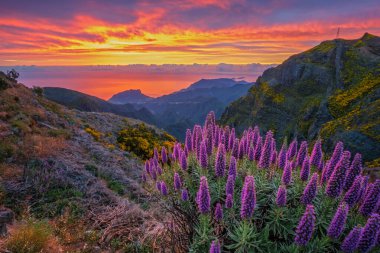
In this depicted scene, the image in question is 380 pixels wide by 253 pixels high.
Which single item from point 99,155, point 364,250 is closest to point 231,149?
point 364,250

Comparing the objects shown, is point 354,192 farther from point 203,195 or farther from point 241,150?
point 241,150

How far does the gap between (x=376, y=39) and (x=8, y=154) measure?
22.8 metres

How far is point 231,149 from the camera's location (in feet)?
22.6

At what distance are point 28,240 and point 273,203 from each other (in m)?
4.81

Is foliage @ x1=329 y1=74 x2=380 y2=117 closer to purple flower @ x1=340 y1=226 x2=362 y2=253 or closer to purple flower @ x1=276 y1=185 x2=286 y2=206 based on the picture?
purple flower @ x1=276 y1=185 x2=286 y2=206

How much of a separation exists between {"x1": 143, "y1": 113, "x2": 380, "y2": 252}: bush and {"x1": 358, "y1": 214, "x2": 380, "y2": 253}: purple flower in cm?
2

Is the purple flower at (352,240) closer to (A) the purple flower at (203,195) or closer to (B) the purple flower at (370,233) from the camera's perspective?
(B) the purple flower at (370,233)

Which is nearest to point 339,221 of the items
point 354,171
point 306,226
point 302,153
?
point 306,226

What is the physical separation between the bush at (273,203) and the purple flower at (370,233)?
0.02 m

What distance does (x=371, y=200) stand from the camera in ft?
14.1

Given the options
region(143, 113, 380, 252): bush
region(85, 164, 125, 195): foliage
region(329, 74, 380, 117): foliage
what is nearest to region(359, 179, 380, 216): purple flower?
region(143, 113, 380, 252): bush

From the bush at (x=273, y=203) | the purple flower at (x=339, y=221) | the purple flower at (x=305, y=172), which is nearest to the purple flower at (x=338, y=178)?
the bush at (x=273, y=203)

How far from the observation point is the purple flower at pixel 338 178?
→ 4.55m

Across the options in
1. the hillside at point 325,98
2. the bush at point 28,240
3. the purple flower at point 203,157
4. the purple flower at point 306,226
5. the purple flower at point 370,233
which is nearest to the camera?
the purple flower at point 370,233
